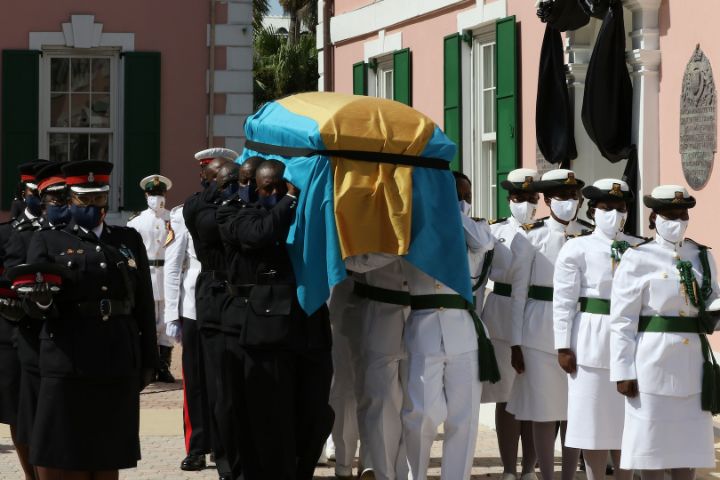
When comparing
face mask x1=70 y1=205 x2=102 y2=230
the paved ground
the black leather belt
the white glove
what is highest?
face mask x1=70 y1=205 x2=102 y2=230

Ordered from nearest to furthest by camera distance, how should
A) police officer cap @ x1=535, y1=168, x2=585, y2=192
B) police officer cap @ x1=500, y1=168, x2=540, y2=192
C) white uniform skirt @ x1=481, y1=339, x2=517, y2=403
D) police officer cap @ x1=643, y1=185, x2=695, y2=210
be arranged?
police officer cap @ x1=643, y1=185, x2=695, y2=210
police officer cap @ x1=535, y1=168, x2=585, y2=192
white uniform skirt @ x1=481, y1=339, x2=517, y2=403
police officer cap @ x1=500, y1=168, x2=540, y2=192

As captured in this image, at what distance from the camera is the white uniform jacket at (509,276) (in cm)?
970

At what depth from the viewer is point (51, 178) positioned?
8.07 metres

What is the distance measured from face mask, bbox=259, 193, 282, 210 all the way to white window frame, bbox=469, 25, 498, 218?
8.41 m

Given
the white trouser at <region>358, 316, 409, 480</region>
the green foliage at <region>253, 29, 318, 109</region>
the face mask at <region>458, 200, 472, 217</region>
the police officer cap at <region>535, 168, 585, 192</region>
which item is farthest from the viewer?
the green foliage at <region>253, 29, 318, 109</region>

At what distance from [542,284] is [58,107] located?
34.9 feet

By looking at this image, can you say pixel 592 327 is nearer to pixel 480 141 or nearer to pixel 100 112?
Result: pixel 480 141

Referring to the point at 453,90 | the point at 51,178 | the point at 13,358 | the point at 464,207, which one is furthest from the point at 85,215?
the point at 453,90

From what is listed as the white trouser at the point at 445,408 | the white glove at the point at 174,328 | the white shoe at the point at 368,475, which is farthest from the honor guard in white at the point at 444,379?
the white glove at the point at 174,328

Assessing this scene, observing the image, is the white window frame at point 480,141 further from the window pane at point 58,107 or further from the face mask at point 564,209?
the face mask at point 564,209

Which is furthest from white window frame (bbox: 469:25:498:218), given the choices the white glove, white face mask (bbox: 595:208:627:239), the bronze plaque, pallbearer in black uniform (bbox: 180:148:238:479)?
white face mask (bbox: 595:208:627:239)

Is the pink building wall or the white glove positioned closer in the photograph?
the white glove

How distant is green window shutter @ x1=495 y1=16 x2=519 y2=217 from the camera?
52.1 feet

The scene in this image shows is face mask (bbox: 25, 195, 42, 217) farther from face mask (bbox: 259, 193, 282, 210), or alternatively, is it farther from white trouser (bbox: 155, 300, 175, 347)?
white trouser (bbox: 155, 300, 175, 347)
